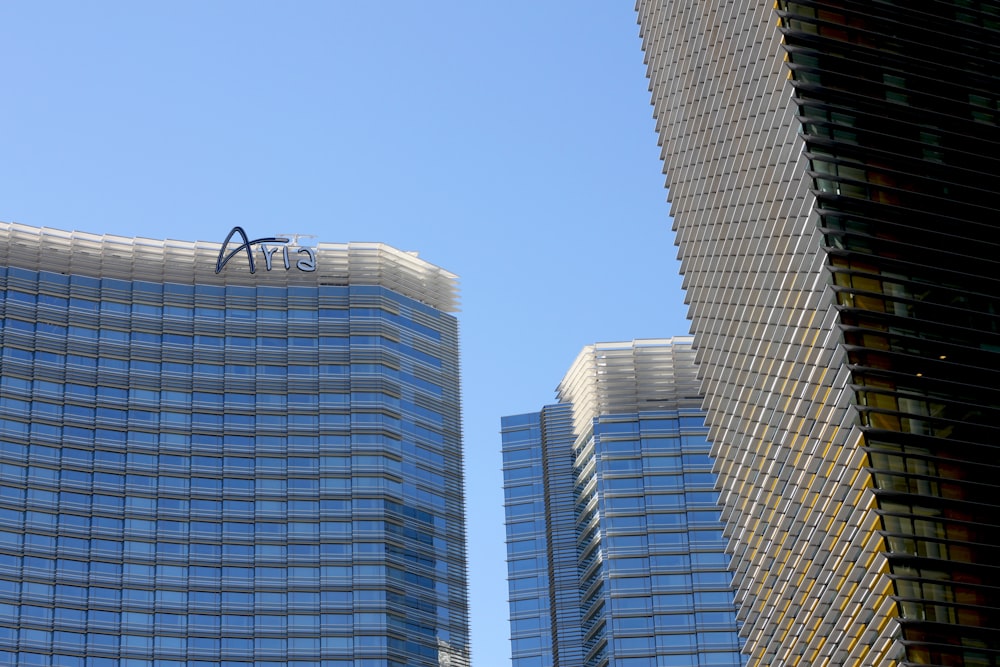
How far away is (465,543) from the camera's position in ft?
548

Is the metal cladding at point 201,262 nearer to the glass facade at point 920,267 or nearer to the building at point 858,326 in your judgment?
the building at point 858,326

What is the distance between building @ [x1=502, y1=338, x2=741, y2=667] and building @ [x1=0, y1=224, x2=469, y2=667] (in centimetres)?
1677

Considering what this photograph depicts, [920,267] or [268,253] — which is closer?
[920,267]

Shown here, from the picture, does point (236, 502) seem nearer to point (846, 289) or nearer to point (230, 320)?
point (230, 320)

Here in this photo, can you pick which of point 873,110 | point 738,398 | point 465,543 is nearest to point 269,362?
point 465,543

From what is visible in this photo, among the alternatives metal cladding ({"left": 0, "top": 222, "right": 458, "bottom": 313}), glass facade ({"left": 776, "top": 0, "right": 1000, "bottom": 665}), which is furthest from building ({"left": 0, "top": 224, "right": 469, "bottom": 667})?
glass facade ({"left": 776, "top": 0, "right": 1000, "bottom": 665})

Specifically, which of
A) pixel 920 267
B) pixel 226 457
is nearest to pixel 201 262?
pixel 226 457

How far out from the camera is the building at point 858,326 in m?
76.8

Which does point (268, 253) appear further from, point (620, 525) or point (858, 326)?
point (858, 326)

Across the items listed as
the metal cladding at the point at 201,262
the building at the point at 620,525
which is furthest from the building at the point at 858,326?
the metal cladding at the point at 201,262

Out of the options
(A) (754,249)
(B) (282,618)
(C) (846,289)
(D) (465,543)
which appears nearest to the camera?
(C) (846,289)

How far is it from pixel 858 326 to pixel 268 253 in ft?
329

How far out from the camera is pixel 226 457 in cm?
16212

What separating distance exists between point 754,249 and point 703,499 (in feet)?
277
